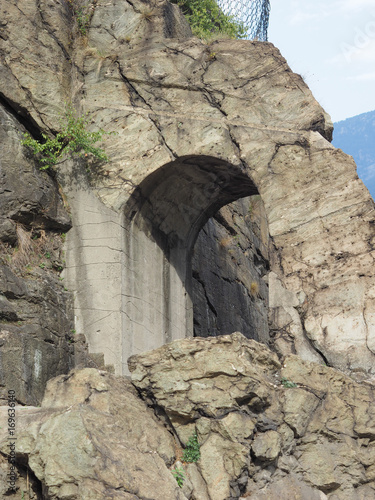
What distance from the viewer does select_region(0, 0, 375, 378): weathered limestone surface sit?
1009cm

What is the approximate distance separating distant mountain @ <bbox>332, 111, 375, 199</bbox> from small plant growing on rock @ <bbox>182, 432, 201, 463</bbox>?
170ft

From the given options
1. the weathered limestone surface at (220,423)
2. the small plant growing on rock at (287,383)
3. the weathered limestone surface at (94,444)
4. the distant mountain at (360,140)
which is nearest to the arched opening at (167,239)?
the weathered limestone surface at (220,423)

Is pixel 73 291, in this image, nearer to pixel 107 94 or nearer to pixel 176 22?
pixel 107 94

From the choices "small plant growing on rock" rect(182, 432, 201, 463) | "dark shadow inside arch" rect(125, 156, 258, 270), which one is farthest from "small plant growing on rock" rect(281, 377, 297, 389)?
"dark shadow inside arch" rect(125, 156, 258, 270)

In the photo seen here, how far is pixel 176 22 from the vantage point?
12234 millimetres

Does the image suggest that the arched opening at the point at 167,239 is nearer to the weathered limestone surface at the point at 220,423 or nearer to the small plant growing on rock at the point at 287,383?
the weathered limestone surface at the point at 220,423

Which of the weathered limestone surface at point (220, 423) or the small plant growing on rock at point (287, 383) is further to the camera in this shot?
the small plant growing on rock at point (287, 383)

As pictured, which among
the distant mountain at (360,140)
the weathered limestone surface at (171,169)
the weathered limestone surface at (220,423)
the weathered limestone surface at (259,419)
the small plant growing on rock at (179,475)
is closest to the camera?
the weathered limestone surface at (220,423)

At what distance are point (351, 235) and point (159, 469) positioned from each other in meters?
4.33

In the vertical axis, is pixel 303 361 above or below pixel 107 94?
below

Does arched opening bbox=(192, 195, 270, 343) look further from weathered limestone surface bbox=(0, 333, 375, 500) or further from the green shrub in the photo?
weathered limestone surface bbox=(0, 333, 375, 500)

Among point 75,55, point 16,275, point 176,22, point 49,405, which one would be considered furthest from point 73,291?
point 176,22

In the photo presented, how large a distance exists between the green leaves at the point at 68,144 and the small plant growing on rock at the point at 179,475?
475cm

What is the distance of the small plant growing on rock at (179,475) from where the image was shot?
7.68 metres
